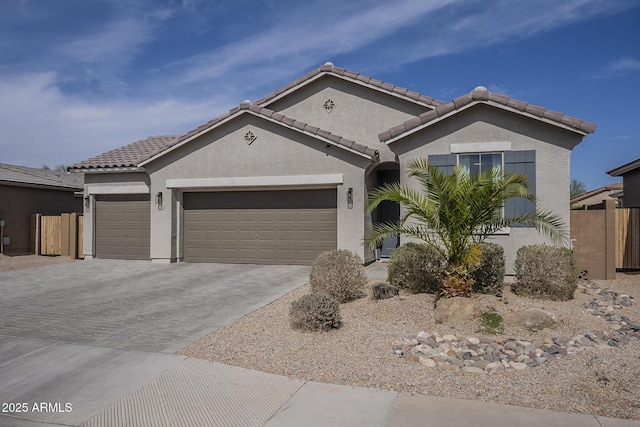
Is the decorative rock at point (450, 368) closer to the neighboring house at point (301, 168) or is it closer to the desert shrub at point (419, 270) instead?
the desert shrub at point (419, 270)

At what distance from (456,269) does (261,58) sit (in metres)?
9.54

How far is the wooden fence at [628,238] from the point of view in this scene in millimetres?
12312

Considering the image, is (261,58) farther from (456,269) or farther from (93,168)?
(456,269)

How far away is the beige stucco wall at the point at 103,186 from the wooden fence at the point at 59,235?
91 centimetres

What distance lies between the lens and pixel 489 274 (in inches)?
338

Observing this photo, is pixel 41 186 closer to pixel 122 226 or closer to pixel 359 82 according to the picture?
pixel 122 226

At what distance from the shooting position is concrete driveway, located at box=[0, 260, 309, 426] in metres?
4.76

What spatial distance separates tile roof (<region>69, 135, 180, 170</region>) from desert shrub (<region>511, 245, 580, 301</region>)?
11442 mm

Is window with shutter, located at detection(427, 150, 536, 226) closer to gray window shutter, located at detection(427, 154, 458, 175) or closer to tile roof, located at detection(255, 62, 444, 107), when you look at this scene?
gray window shutter, located at detection(427, 154, 458, 175)

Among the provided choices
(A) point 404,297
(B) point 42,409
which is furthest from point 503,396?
(B) point 42,409

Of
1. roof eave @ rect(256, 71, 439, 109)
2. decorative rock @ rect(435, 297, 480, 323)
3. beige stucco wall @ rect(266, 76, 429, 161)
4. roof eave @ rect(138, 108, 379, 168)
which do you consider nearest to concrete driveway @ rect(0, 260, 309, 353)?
decorative rock @ rect(435, 297, 480, 323)

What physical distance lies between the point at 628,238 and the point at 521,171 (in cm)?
432

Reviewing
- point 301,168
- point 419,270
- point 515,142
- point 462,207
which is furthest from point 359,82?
point 462,207

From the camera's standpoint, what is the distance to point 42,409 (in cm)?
441
